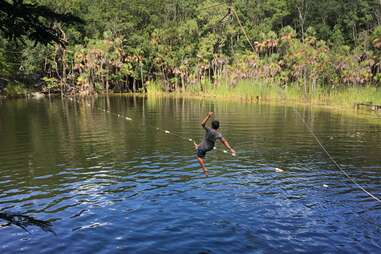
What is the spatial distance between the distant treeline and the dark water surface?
124ft

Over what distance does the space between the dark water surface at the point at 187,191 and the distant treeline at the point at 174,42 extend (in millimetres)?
37690

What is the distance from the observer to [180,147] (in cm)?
2592

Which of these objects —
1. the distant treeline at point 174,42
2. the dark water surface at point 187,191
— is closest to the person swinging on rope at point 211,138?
the dark water surface at point 187,191

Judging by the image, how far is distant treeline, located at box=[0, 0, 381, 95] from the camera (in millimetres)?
69000

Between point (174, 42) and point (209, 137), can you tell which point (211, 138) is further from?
point (174, 42)

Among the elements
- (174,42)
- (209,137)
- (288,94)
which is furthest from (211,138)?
(174,42)

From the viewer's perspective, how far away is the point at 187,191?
16.8m

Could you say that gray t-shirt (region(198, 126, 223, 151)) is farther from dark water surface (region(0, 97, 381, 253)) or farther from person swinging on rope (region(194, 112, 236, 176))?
dark water surface (region(0, 97, 381, 253))

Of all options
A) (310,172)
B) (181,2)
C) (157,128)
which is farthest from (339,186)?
(181,2)

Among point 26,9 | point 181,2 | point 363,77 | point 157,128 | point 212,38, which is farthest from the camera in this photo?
point 181,2

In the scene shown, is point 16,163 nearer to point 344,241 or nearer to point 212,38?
point 344,241

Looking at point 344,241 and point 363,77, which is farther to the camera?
point 363,77

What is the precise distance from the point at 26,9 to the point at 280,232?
31.4ft

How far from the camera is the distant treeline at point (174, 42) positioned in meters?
69.0
